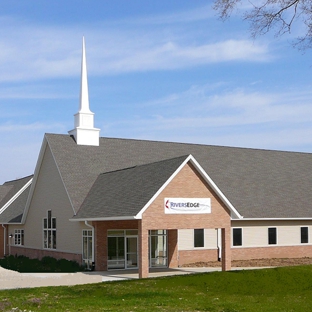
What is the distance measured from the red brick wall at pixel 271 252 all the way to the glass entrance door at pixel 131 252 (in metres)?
6.19

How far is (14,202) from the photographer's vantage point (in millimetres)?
44250

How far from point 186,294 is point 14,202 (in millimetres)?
27409

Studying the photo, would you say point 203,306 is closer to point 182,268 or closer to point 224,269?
point 224,269

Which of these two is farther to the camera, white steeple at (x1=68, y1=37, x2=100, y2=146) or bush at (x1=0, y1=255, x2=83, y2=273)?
white steeple at (x1=68, y1=37, x2=100, y2=146)

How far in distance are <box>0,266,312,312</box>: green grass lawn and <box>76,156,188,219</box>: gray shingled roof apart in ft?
13.6

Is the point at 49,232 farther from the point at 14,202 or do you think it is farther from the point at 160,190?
the point at 160,190

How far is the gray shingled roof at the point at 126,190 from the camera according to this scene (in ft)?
87.3

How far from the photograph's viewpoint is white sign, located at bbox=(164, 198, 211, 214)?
26.4m

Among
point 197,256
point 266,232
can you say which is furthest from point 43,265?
point 266,232

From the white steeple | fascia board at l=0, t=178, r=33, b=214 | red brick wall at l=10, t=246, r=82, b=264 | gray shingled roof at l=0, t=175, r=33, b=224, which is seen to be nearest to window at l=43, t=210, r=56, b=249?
red brick wall at l=10, t=246, r=82, b=264

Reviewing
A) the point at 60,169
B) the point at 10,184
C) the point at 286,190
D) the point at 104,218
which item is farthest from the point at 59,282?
the point at 10,184

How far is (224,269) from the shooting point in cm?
2769

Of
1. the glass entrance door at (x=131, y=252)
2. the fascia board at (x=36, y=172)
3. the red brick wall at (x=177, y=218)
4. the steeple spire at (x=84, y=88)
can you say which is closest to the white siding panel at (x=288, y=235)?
the red brick wall at (x=177, y=218)

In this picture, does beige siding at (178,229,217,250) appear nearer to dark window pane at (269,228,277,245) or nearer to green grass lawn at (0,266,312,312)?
dark window pane at (269,228,277,245)
